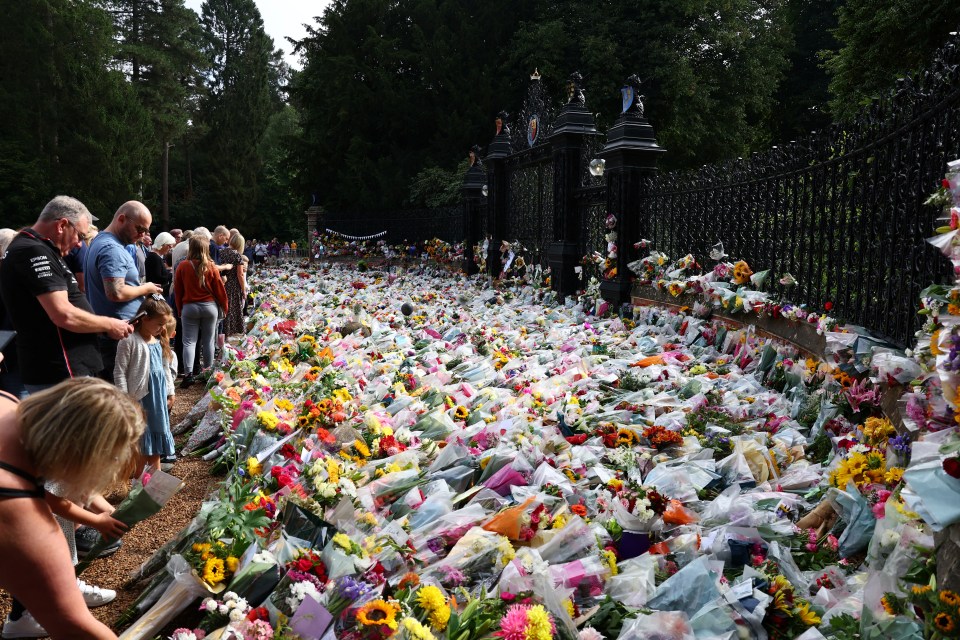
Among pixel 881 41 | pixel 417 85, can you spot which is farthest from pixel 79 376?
pixel 417 85

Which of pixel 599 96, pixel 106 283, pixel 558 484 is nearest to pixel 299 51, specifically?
pixel 599 96

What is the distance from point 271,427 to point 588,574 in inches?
95.6

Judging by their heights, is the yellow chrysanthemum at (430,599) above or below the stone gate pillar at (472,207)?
below

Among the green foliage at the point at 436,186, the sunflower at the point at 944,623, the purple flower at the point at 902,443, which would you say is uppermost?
the green foliage at the point at 436,186

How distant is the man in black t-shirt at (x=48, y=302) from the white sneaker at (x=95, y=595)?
3.91ft

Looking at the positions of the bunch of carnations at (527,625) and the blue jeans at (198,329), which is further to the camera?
the blue jeans at (198,329)

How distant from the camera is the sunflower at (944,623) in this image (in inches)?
→ 80.8

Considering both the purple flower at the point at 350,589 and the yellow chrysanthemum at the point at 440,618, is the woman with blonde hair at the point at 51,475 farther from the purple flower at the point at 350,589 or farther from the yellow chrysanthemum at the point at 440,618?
the yellow chrysanthemum at the point at 440,618

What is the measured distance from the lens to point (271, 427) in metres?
4.65

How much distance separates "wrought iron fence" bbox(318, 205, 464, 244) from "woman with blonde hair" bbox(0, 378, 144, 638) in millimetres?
17310

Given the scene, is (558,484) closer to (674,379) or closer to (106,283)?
(674,379)

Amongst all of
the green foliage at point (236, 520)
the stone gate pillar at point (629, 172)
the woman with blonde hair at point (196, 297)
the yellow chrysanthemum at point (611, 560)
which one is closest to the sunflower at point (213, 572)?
the green foliage at point (236, 520)

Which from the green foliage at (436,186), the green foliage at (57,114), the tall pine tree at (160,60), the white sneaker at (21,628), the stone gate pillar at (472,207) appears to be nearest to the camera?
the white sneaker at (21,628)

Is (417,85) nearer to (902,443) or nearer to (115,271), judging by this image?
(115,271)
